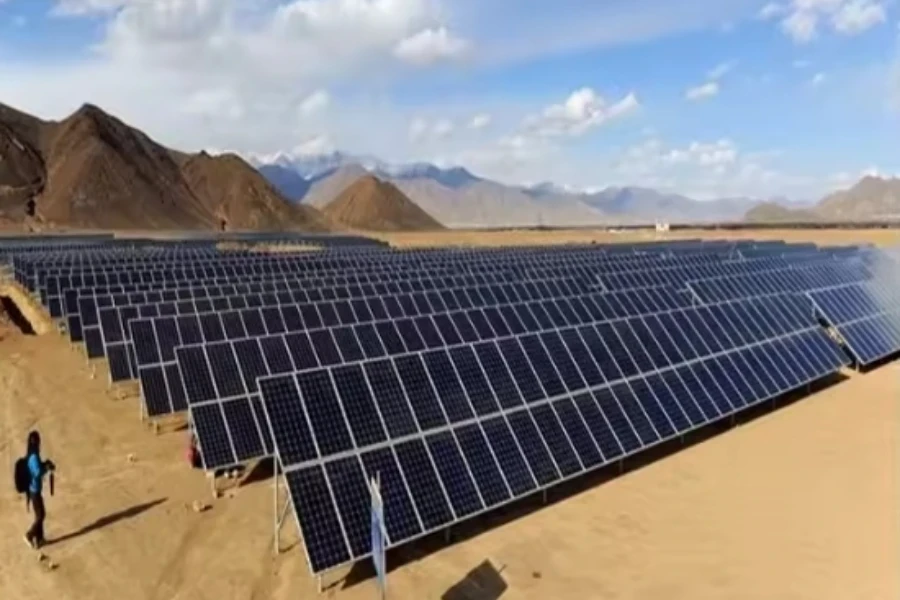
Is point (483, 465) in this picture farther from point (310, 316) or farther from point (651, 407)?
point (310, 316)

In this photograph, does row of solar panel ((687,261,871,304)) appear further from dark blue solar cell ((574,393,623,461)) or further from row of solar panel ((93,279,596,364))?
dark blue solar cell ((574,393,623,461))

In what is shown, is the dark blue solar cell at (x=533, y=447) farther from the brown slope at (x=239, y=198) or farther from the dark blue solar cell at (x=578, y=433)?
the brown slope at (x=239, y=198)

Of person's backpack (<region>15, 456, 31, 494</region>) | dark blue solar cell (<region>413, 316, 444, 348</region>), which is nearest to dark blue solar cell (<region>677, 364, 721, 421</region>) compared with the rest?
dark blue solar cell (<region>413, 316, 444, 348</region>)

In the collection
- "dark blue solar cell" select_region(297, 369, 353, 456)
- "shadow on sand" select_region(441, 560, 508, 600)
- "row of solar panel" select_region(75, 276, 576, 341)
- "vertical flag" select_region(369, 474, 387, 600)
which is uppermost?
"row of solar panel" select_region(75, 276, 576, 341)

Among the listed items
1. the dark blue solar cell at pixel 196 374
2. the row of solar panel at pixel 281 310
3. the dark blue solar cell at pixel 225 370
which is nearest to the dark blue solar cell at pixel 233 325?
the row of solar panel at pixel 281 310

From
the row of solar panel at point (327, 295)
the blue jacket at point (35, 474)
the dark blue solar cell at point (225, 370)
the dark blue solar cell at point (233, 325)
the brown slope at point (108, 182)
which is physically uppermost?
the brown slope at point (108, 182)

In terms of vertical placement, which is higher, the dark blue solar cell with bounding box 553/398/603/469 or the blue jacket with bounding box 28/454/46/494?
the blue jacket with bounding box 28/454/46/494

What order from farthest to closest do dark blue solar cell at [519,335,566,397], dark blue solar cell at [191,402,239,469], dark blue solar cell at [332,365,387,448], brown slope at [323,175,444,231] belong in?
brown slope at [323,175,444,231], dark blue solar cell at [519,335,566,397], dark blue solar cell at [191,402,239,469], dark blue solar cell at [332,365,387,448]

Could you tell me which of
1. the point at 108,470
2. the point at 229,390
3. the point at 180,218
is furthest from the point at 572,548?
the point at 180,218
